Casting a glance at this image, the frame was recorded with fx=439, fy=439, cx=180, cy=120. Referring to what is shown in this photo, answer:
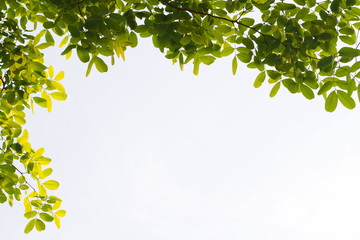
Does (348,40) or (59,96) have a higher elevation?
(59,96)

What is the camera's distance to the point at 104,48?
328 cm

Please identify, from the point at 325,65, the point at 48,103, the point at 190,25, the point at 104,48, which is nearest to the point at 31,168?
the point at 48,103

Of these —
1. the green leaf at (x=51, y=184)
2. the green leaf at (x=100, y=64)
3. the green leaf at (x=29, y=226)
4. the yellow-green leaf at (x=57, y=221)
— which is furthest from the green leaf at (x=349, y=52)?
the green leaf at (x=29, y=226)

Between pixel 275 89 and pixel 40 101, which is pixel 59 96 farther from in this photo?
pixel 275 89

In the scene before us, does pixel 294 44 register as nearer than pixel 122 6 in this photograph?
Yes

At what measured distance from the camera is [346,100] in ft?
10.00

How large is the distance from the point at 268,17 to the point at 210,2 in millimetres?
501

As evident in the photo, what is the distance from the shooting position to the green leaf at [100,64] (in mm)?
3316

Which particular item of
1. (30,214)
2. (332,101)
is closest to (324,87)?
(332,101)

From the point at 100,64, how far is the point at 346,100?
1.80 meters

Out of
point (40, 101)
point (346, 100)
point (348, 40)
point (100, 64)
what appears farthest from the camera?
point (40, 101)

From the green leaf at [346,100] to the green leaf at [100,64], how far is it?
1.71m

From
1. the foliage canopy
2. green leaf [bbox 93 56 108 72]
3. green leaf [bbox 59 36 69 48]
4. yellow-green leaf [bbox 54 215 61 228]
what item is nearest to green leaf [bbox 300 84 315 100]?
the foliage canopy

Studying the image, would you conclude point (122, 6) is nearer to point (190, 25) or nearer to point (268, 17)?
point (190, 25)
